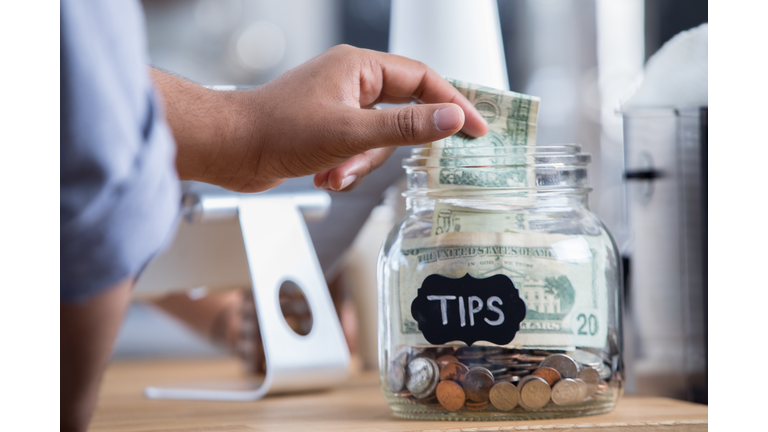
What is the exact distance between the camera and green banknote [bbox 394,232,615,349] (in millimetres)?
441

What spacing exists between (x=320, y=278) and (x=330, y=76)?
25 centimetres

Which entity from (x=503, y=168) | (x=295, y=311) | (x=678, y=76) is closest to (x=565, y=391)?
(x=503, y=168)

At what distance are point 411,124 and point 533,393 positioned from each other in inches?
7.3

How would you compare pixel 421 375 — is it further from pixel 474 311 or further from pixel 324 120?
pixel 324 120

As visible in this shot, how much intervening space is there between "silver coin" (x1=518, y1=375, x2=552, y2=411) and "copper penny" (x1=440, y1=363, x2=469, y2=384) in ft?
0.12

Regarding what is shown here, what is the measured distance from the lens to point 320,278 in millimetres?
692

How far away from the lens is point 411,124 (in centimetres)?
46

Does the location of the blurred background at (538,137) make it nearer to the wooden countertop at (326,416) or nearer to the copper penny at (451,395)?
the wooden countertop at (326,416)

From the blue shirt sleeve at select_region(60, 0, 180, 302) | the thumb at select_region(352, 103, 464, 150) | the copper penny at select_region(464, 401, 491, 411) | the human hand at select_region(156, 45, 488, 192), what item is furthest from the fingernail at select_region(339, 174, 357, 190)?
the blue shirt sleeve at select_region(60, 0, 180, 302)

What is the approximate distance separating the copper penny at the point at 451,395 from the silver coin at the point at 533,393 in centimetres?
4

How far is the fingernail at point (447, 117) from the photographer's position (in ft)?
1.48

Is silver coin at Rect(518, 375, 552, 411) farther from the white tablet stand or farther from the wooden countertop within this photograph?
the white tablet stand
